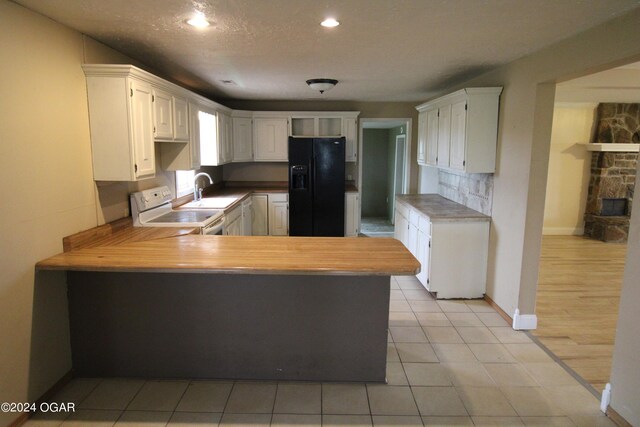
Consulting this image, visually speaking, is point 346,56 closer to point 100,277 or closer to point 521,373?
point 100,277

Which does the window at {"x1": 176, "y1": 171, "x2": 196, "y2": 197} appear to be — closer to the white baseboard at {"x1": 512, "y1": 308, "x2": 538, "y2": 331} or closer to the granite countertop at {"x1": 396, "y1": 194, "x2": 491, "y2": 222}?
the granite countertop at {"x1": 396, "y1": 194, "x2": 491, "y2": 222}

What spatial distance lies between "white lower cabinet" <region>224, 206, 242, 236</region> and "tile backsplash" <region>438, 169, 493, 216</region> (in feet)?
8.44

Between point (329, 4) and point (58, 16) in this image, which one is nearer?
point (329, 4)

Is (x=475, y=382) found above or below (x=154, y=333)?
below

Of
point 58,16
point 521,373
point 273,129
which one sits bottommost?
point 521,373

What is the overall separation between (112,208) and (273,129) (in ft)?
11.0

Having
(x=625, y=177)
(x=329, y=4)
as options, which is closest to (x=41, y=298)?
(x=329, y=4)

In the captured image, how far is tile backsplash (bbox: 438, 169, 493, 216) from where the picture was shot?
3.84 meters

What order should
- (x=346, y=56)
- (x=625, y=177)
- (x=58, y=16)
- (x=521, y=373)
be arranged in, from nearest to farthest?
(x=58, y=16)
(x=521, y=373)
(x=346, y=56)
(x=625, y=177)

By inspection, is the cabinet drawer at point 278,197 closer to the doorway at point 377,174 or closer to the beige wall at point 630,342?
the doorway at point 377,174

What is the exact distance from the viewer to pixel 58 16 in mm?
2199

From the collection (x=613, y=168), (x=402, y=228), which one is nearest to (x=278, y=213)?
(x=402, y=228)

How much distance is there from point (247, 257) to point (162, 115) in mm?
1629

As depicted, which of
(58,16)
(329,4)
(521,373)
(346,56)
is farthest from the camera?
(346,56)
